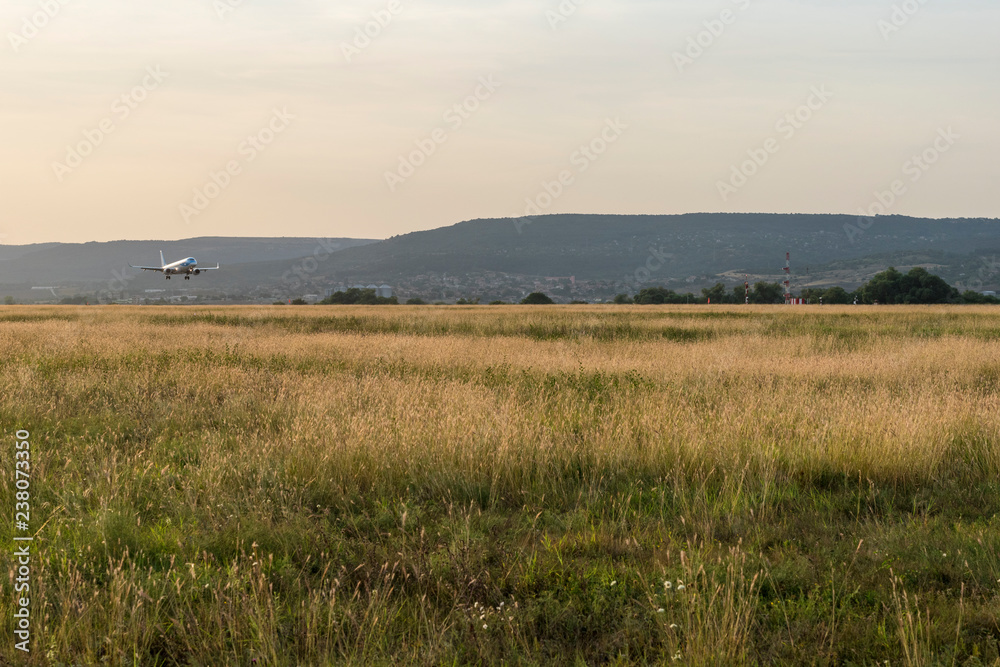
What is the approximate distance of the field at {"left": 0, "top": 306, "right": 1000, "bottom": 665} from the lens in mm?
3986

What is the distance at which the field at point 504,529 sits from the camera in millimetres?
3986

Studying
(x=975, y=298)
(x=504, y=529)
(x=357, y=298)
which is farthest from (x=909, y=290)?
(x=504, y=529)

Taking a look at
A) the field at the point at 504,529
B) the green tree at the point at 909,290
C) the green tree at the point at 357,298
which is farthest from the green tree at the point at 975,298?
the field at the point at 504,529

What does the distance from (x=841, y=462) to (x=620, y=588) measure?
4084mm

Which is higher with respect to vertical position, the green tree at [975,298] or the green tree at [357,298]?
the green tree at [357,298]

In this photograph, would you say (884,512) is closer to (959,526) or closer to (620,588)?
(959,526)

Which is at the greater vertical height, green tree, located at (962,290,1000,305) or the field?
the field

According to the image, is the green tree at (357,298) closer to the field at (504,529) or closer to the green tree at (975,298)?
the green tree at (975,298)

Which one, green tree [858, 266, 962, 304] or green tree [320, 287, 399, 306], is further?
green tree [320, 287, 399, 306]

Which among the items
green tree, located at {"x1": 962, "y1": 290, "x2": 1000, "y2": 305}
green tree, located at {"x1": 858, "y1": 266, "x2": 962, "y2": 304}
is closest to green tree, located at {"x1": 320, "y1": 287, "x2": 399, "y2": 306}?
green tree, located at {"x1": 858, "y1": 266, "x2": 962, "y2": 304}

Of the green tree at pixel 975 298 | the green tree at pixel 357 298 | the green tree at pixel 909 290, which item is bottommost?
the green tree at pixel 975 298

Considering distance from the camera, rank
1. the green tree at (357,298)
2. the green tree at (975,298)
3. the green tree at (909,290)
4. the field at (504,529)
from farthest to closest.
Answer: the green tree at (357,298) → the green tree at (975,298) → the green tree at (909,290) → the field at (504,529)

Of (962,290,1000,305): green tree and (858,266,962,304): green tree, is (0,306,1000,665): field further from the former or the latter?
(962,290,1000,305): green tree

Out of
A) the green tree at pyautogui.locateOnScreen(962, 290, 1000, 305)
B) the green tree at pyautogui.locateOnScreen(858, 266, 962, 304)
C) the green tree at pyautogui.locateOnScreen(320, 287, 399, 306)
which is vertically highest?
the green tree at pyautogui.locateOnScreen(320, 287, 399, 306)
